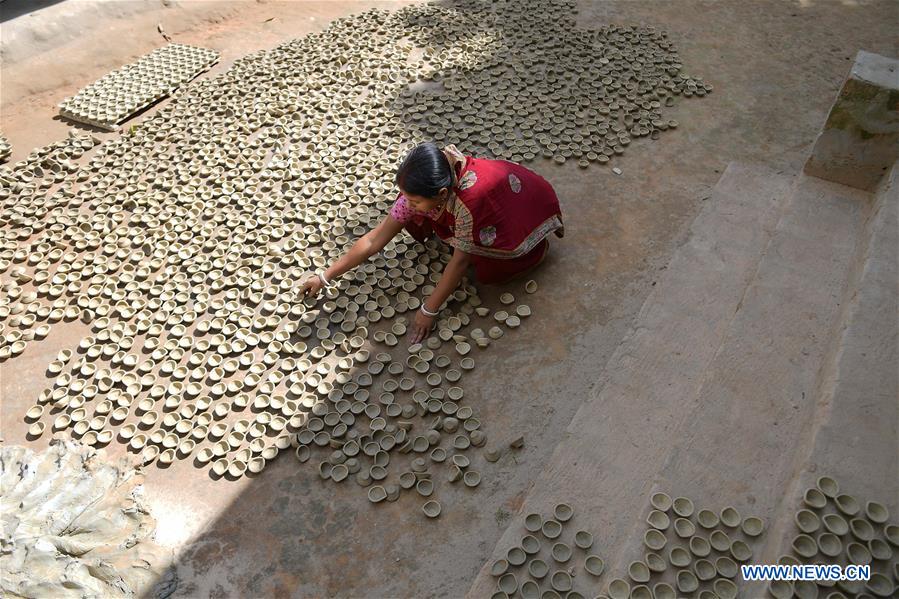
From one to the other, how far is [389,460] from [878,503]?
1674 mm

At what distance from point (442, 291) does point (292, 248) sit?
1.02m

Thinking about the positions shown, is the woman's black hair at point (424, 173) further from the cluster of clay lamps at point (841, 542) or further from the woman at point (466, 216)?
the cluster of clay lamps at point (841, 542)

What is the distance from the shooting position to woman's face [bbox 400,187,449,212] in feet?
8.32

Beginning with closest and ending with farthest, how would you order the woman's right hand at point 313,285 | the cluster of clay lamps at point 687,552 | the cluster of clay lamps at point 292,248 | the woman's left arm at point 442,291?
the cluster of clay lamps at point 687,552 → the cluster of clay lamps at point 292,248 → the woman's left arm at point 442,291 → the woman's right hand at point 313,285

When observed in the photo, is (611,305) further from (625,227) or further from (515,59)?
(515,59)

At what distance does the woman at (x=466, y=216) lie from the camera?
8.32 ft

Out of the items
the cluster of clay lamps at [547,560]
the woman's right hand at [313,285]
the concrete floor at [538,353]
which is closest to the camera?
the cluster of clay lamps at [547,560]

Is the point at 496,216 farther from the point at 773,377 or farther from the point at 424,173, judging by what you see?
the point at 773,377

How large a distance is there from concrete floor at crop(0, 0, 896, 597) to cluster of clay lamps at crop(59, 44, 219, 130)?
0.25m

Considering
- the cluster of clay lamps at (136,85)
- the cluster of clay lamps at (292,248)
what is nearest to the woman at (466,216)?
the cluster of clay lamps at (292,248)

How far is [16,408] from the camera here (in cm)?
277

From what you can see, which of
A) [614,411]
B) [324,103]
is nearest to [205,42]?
[324,103]

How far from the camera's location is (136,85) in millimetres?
4715

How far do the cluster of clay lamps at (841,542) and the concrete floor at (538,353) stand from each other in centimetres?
88
